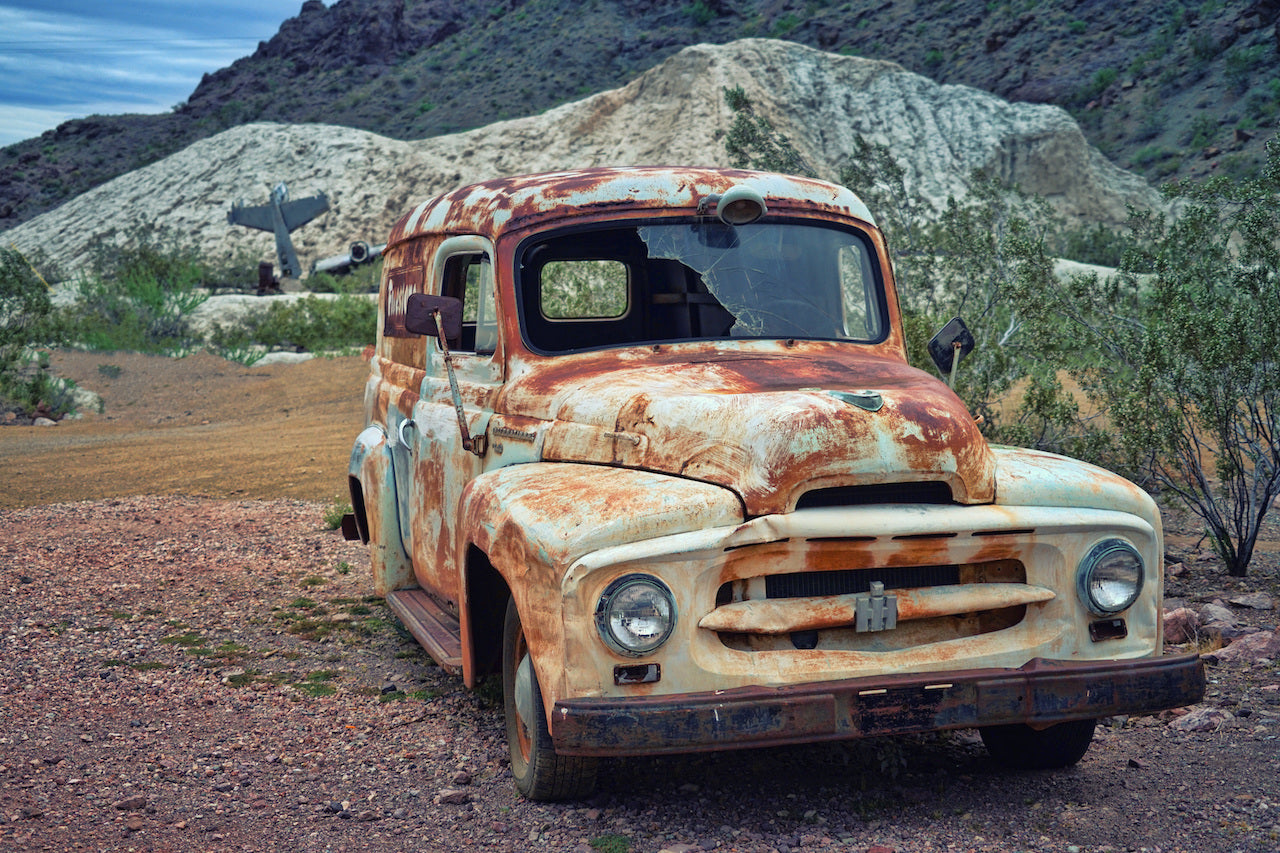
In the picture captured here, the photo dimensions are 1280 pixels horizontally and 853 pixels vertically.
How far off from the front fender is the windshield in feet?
2.93

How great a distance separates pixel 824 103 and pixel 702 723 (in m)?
36.7

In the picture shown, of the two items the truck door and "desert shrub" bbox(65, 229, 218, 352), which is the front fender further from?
"desert shrub" bbox(65, 229, 218, 352)

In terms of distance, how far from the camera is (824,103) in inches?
1468

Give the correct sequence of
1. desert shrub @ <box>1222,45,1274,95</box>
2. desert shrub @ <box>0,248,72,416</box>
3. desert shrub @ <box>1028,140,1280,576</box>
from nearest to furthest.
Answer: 1. desert shrub @ <box>1028,140,1280,576</box>
2. desert shrub @ <box>0,248,72,416</box>
3. desert shrub @ <box>1222,45,1274,95</box>

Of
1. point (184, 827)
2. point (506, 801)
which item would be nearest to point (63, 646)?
point (184, 827)

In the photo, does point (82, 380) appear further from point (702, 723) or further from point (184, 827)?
point (702, 723)

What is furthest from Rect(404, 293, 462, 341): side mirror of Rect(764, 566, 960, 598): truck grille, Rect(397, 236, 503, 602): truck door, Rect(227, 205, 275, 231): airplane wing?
Rect(227, 205, 275, 231): airplane wing

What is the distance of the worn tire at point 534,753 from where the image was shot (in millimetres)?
3301

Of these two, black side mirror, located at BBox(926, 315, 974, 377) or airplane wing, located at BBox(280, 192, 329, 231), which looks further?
airplane wing, located at BBox(280, 192, 329, 231)

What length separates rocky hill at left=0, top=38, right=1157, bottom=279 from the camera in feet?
115

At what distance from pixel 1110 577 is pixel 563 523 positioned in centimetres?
159

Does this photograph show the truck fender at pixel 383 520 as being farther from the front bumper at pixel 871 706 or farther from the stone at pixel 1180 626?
the stone at pixel 1180 626

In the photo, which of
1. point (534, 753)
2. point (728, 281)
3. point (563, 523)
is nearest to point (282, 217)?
point (728, 281)

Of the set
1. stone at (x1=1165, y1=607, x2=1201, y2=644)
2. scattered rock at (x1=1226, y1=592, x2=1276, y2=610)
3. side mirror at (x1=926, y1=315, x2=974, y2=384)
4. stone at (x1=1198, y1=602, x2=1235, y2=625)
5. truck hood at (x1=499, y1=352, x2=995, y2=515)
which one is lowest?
scattered rock at (x1=1226, y1=592, x2=1276, y2=610)
